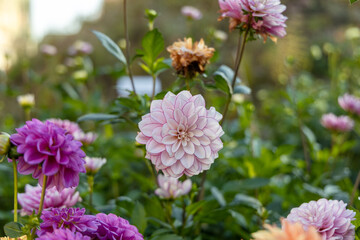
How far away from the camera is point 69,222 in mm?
452

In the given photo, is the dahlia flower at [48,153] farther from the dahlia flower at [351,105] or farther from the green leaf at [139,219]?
the dahlia flower at [351,105]

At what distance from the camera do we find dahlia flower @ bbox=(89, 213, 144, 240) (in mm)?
457

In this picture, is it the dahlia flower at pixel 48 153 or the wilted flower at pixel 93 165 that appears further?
the wilted flower at pixel 93 165

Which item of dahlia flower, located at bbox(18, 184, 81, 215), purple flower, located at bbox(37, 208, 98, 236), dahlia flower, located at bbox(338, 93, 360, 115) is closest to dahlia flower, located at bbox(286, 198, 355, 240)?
purple flower, located at bbox(37, 208, 98, 236)

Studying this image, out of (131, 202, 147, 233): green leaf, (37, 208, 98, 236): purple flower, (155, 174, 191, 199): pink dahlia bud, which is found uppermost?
(37, 208, 98, 236): purple flower

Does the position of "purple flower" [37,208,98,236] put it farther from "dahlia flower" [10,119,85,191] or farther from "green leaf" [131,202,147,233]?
"green leaf" [131,202,147,233]

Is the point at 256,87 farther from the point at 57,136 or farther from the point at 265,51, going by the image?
the point at 57,136

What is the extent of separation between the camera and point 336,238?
1.63ft

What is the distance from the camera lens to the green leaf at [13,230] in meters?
0.48

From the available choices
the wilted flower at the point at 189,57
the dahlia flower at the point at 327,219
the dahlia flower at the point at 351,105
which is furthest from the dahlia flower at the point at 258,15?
the dahlia flower at the point at 351,105

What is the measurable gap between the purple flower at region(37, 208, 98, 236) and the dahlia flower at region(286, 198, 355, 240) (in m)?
0.24

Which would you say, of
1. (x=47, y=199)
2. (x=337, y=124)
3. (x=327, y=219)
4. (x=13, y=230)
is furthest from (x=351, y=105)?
(x=13, y=230)

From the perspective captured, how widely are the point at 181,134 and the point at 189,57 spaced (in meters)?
0.21

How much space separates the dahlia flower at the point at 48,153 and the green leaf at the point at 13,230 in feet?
0.22
